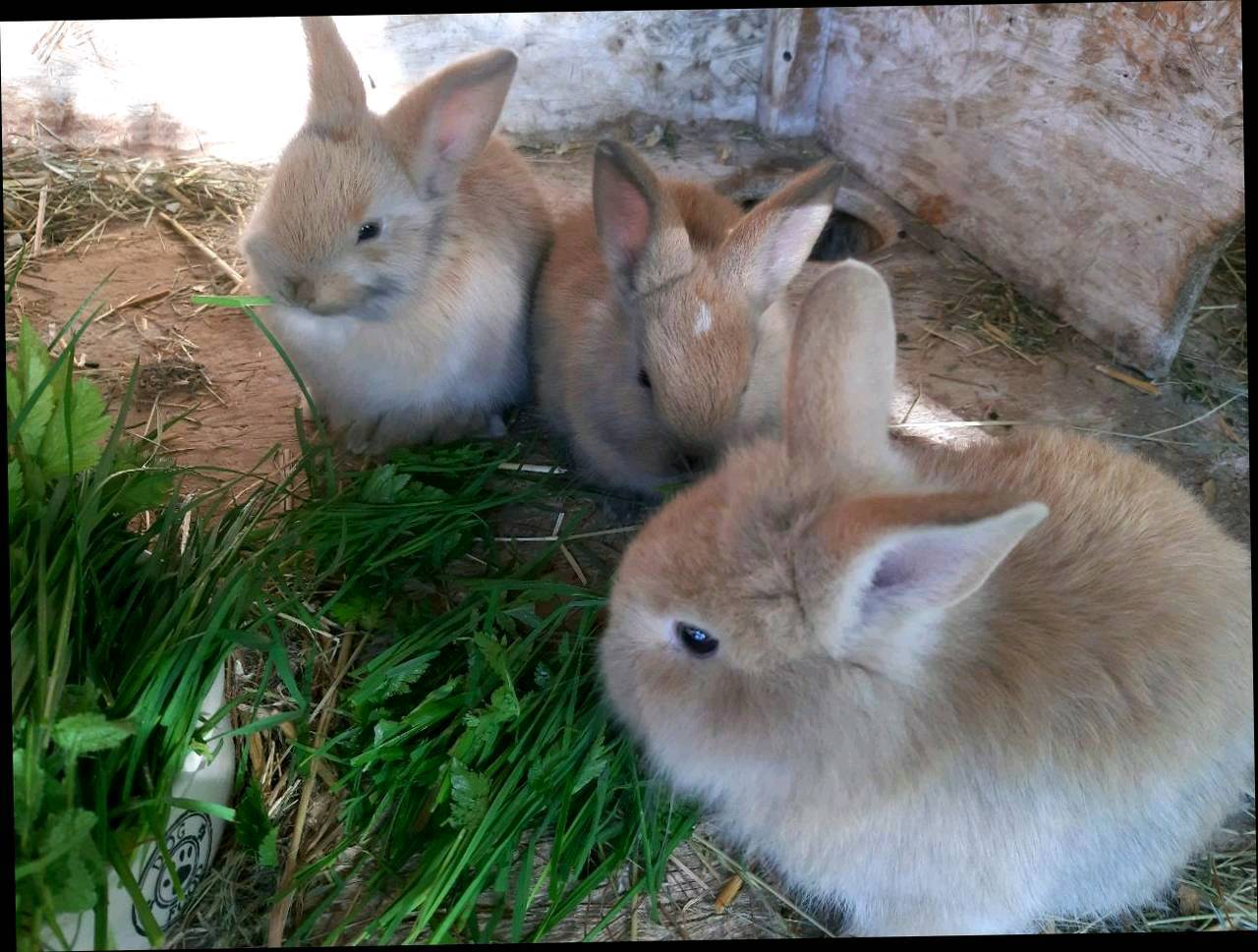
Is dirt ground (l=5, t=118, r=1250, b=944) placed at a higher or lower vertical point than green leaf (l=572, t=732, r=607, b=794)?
higher

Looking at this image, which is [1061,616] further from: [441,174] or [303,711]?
[441,174]

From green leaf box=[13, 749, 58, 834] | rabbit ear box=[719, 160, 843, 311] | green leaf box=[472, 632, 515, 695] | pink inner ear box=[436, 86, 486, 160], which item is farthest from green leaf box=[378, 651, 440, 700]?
pink inner ear box=[436, 86, 486, 160]

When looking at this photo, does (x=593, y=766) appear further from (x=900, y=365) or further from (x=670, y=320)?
(x=900, y=365)

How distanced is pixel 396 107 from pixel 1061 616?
1.99 m

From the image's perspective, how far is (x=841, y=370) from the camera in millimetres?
1584

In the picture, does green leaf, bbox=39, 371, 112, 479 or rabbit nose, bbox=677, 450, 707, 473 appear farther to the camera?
rabbit nose, bbox=677, 450, 707, 473

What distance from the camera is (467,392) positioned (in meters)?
2.85

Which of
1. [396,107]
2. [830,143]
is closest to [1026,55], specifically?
[830,143]

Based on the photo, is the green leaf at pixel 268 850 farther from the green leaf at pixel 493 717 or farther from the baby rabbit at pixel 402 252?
the baby rabbit at pixel 402 252

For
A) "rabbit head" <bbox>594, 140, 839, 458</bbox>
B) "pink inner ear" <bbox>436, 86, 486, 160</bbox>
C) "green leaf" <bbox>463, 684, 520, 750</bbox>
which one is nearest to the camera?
"green leaf" <bbox>463, 684, 520, 750</bbox>

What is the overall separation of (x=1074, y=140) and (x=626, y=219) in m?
1.58

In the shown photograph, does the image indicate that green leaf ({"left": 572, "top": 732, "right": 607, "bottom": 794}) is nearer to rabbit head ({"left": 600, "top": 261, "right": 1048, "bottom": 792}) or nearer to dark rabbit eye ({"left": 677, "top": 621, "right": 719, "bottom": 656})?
rabbit head ({"left": 600, "top": 261, "right": 1048, "bottom": 792})

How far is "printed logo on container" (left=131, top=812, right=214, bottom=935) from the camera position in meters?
1.61

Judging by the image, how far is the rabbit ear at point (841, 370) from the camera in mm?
1565
